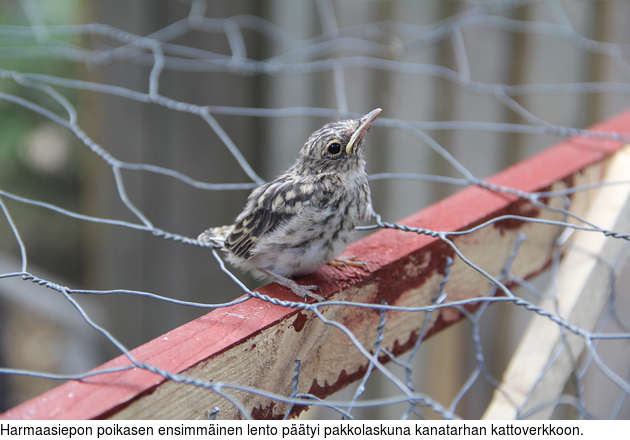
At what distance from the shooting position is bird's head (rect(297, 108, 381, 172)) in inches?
75.4

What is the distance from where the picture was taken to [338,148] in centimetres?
193

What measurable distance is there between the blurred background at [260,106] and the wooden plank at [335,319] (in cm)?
54

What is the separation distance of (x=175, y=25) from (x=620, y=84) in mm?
2980

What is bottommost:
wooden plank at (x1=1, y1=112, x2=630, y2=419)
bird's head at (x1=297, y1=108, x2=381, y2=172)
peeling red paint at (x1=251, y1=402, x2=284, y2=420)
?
peeling red paint at (x1=251, y1=402, x2=284, y2=420)

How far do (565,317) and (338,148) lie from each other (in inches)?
35.1

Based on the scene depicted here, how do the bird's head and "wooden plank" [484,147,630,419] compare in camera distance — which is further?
the bird's head

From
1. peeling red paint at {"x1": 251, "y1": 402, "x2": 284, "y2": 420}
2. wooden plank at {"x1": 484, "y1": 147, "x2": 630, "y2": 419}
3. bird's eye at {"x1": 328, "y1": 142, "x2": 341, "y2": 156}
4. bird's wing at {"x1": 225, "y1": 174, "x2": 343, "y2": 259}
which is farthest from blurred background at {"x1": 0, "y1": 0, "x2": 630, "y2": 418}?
peeling red paint at {"x1": 251, "y1": 402, "x2": 284, "y2": 420}

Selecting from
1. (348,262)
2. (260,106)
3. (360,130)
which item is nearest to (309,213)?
(348,262)

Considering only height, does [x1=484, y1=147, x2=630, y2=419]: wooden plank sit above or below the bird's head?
below

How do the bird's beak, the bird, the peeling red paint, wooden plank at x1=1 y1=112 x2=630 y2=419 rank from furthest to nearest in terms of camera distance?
the bird's beak < the bird < the peeling red paint < wooden plank at x1=1 y1=112 x2=630 y2=419

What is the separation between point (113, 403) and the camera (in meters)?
1.04

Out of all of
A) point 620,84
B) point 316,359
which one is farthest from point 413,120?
point 316,359

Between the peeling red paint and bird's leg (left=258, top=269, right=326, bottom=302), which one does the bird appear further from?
the peeling red paint

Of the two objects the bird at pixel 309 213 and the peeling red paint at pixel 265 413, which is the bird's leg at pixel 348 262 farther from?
the peeling red paint at pixel 265 413
